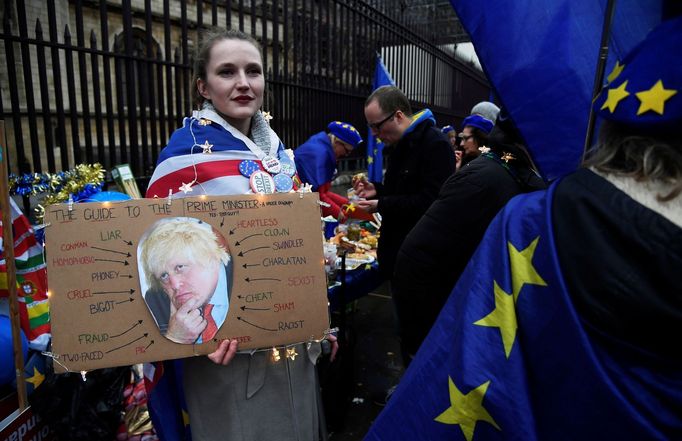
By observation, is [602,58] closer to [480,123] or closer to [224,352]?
[224,352]

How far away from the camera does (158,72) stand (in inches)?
184

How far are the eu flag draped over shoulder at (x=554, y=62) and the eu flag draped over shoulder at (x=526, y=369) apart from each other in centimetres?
24

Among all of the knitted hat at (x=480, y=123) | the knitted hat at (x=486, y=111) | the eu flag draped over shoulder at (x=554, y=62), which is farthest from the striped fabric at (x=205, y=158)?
the knitted hat at (x=486, y=111)

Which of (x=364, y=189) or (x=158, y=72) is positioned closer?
(x=364, y=189)

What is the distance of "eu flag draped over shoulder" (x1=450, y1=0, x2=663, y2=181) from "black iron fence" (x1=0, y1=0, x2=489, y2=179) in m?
2.02

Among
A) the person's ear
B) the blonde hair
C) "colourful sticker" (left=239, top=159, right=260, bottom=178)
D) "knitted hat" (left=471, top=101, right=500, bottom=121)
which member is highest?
"knitted hat" (left=471, top=101, right=500, bottom=121)

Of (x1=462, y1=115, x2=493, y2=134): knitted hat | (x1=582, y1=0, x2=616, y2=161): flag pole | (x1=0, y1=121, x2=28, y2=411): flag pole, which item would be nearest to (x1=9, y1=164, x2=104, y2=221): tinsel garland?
(x1=0, y1=121, x2=28, y2=411): flag pole

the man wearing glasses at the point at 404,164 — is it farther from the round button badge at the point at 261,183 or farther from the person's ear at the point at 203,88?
the person's ear at the point at 203,88

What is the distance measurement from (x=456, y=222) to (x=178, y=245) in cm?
137

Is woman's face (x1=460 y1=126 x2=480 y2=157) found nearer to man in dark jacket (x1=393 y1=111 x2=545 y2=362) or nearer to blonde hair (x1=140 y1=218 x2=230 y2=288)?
man in dark jacket (x1=393 y1=111 x2=545 y2=362)

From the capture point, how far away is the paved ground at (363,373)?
9.40 feet

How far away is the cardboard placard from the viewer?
4.24 feet

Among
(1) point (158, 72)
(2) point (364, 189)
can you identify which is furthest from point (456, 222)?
(1) point (158, 72)

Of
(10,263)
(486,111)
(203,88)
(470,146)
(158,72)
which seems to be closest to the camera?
(10,263)
